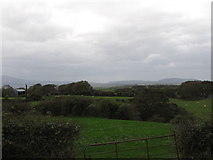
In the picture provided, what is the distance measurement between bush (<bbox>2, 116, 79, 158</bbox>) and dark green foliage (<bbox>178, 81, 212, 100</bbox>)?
58.9 feet

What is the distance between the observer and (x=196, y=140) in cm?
703

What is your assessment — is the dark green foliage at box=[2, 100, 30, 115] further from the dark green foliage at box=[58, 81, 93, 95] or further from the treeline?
the dark green foliage at box=[58, 81, 93, 95]

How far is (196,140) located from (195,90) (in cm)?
2012

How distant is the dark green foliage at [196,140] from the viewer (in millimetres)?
6957

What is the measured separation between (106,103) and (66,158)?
22.1 metres

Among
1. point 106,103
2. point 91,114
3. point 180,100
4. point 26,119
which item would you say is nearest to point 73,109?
point 91,114

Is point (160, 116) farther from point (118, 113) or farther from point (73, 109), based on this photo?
point (73, 109)

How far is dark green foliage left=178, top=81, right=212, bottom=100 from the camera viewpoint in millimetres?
21047

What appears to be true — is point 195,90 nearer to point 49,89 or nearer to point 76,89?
point 76,89

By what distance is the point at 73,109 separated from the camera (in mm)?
27109

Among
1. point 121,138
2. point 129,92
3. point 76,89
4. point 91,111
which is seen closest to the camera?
A: point 121,138

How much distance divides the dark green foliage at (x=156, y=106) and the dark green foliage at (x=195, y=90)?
2746mm

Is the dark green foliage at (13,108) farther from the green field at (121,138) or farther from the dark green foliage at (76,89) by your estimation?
the dark green foliage at (76,89)

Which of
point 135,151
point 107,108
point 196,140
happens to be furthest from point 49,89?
point 196,140
